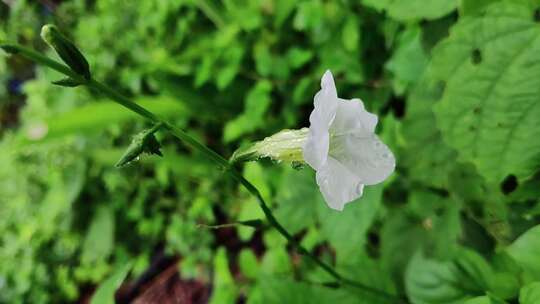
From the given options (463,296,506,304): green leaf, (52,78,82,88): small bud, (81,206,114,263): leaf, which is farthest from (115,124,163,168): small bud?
(81,206,114,263): leaf

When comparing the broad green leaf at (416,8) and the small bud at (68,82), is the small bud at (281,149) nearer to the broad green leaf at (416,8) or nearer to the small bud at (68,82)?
the small bud at (68,82)

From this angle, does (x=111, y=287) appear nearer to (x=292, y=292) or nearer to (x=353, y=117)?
(x=292, y=292)

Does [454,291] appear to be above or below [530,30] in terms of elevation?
below

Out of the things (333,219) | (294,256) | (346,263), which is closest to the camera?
(346,263)

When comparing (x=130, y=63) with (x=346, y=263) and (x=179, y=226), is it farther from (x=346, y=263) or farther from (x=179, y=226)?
(x=346, y=263)

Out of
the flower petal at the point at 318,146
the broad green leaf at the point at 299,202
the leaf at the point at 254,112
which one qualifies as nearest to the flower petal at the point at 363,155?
the flower petal at the point at 318,146

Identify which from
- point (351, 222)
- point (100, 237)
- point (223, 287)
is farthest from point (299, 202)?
point (100, 237)

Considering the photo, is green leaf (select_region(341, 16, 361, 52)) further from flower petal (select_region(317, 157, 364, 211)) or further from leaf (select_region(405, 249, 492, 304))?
flower petal (select_region(317, 157, 364, 211))

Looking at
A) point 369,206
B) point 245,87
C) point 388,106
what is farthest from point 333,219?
point 245,87
